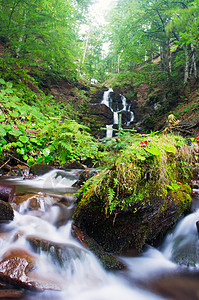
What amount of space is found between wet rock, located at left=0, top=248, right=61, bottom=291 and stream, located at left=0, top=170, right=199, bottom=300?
5cm


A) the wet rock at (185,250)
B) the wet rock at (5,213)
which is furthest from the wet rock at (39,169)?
the wet rock at (185,250)

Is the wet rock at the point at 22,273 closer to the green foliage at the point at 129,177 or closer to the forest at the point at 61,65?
the green foliage at the point at 129,177

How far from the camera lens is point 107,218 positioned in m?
2.23

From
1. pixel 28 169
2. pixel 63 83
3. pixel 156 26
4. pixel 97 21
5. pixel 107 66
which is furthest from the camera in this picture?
pixel 97 21

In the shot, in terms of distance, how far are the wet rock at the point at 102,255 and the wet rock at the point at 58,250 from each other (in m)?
0.11

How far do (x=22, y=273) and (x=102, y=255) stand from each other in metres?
0.96

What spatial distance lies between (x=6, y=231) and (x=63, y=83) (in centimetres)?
1503

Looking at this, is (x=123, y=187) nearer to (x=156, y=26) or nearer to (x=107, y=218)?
(x=107, y=218)

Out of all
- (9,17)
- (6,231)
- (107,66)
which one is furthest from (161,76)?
(107,66)

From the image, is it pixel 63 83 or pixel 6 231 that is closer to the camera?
pixel 6 231

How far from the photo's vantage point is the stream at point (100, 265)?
1843mm

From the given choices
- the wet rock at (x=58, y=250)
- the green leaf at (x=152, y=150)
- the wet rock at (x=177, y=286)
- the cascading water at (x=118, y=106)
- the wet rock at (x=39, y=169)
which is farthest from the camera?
the cascading water at (x=118, y=106)

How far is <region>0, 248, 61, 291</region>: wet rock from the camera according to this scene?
161 cm

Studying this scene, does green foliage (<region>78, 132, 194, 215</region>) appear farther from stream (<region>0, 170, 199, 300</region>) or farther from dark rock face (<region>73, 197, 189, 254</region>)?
stream (<region>0, 170, 199, 300</region>)
